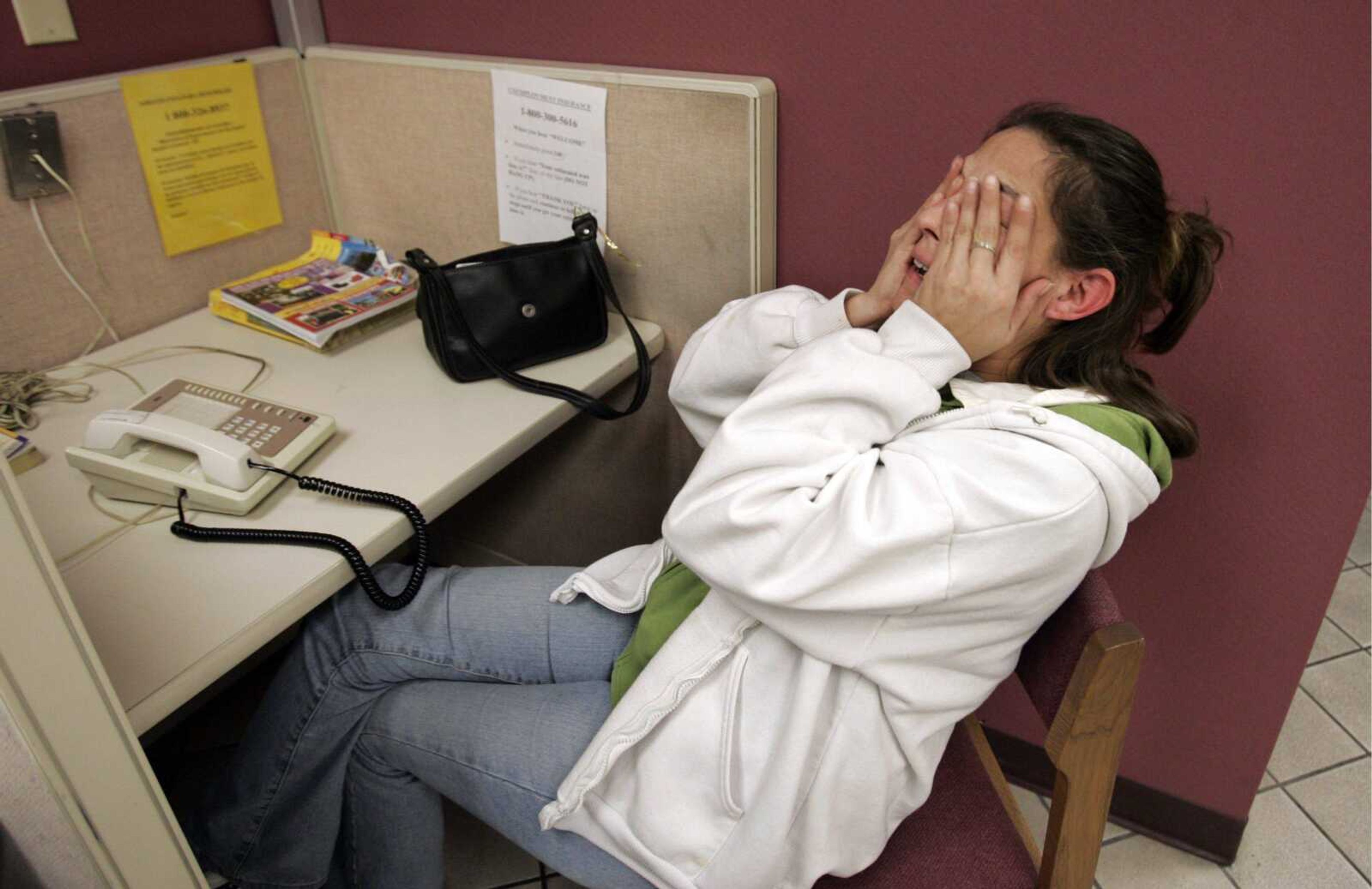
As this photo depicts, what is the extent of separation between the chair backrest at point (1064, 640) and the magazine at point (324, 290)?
3.34ft

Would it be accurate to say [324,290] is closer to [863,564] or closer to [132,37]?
[132,37]

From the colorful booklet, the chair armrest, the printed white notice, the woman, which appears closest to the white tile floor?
the woman

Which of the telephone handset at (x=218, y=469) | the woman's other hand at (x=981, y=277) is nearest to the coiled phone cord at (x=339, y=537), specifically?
the telephone handset at (x=218, y=469)

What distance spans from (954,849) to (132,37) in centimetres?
153

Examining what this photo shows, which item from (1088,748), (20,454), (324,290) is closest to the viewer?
(1088,748)

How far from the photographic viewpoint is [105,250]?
1.37 meters

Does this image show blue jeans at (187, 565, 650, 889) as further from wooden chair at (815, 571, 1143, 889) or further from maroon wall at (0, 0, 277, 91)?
maroon wall at (0, 0, 277, 91)

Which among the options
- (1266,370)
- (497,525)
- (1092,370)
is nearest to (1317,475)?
(1266,370)

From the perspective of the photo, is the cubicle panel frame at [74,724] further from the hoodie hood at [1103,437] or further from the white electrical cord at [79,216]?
the white electrical cord at [79,216]

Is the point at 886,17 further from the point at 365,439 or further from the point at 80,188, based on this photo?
the point at 80,188

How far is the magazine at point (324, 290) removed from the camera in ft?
4.57

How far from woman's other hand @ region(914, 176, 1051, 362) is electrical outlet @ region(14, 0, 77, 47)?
122cm

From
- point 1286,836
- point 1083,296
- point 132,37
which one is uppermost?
point 132,37

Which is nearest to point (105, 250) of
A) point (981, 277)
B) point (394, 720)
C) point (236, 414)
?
point (236, 414)
